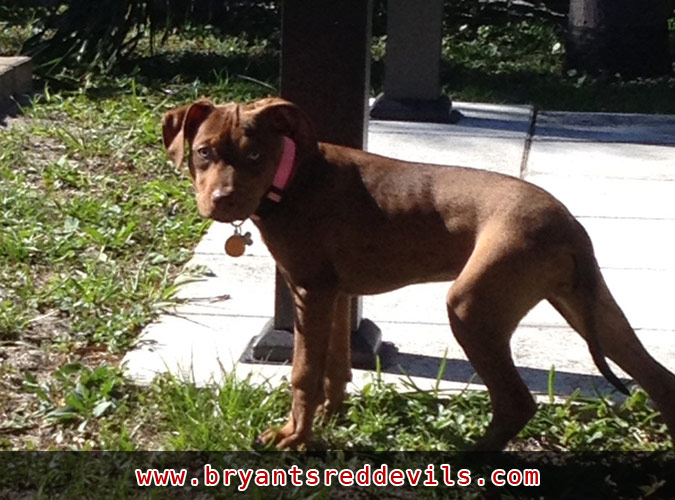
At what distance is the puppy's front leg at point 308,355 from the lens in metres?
A: 4.23

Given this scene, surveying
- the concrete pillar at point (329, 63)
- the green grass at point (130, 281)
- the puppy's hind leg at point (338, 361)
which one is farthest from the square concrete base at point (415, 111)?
the puppy's hind leg at point (338, 361)

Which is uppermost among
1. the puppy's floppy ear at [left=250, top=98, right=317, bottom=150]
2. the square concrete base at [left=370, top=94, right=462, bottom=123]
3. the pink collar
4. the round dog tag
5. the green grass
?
the puppy's floppy ear at [left=250, top=98, right=317, bottom=150]

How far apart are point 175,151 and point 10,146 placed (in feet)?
14.1

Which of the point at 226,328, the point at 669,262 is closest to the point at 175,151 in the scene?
the point at 226,328

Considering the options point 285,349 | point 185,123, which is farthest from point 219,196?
point 285,349

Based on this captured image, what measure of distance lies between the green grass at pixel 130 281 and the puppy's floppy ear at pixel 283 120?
Result: 930 millimetres

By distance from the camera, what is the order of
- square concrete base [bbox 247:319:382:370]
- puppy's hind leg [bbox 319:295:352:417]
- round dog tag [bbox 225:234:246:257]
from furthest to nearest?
square concrete base [bbox 247:319:382:370] → puppy's hind leg [bbox 319:295:352:417] → round dog tag [bbox 225:234:246:257]

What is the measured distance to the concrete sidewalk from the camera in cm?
507

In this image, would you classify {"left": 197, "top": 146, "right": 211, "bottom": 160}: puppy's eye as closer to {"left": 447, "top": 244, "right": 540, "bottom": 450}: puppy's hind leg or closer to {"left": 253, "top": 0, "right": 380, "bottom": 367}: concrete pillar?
{"left": 447, "top": 244, "right": 540, "bottom": 450}: puppy's hind leg

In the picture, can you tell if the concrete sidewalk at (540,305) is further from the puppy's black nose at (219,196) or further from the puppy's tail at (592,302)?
the puppy's black nose at (219,196)

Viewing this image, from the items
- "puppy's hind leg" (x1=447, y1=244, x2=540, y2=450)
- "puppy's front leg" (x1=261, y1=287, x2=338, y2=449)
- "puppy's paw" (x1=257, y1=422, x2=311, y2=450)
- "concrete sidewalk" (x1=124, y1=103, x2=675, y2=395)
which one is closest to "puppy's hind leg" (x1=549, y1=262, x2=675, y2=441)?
"puppy's hind leg" (x1=447, y1=244, x2=540, y2=450)

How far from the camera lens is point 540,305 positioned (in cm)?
587

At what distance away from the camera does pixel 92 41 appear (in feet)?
34.8

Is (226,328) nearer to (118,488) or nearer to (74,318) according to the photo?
(74,318)
